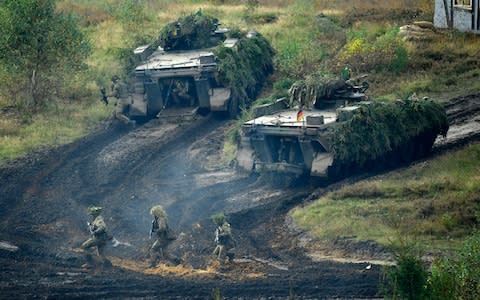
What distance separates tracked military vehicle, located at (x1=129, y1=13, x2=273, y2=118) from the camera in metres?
27.4

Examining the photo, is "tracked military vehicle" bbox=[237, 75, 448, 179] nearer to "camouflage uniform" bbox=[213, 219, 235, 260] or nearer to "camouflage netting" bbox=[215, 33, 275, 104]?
"camouflage uniform" bbox=[213, 219, 235, 260]

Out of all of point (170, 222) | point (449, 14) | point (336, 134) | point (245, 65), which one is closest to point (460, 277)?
point (336, 134)

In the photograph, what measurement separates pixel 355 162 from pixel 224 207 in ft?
9.30

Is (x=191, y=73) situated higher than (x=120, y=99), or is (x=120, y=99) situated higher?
(x=191, y=73)

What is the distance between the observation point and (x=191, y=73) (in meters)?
27.2

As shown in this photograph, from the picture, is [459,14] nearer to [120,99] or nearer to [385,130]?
[120,99]

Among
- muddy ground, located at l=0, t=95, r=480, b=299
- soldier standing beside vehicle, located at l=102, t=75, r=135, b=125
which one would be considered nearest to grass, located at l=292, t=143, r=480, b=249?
muddy ground, located at l=0, t=95, r=480, b=299

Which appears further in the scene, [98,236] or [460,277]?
[98,236]

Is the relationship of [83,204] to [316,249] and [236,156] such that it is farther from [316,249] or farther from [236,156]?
[316,249]

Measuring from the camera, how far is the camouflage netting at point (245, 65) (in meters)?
27.7

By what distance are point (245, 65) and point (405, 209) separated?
36.6ft

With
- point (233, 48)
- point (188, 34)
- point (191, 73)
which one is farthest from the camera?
point (188, 34)

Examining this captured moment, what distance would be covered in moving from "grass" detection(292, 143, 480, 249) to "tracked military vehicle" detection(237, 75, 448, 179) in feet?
2.09

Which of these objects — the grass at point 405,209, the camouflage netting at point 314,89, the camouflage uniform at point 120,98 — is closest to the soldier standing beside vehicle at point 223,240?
the grass at point 405,209
